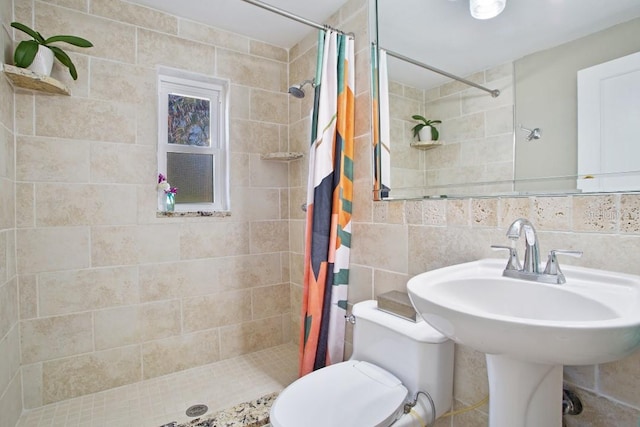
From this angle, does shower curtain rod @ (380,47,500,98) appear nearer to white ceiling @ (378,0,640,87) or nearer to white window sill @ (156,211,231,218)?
white ceiling @ (378,0,640,87)

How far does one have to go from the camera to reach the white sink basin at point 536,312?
0.63 m

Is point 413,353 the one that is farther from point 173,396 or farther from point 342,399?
point 173,396

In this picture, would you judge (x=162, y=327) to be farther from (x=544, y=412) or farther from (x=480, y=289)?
(x=544, y=412)

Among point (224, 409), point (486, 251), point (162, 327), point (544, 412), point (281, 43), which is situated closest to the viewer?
point (544, 412)

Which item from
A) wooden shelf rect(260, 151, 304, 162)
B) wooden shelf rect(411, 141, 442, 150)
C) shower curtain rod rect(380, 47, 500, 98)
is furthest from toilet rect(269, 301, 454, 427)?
wooden shelf rect(260, 151, 304, 162)

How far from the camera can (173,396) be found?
67.8 inches

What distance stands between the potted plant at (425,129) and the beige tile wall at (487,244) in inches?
12.3

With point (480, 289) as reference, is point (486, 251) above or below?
above

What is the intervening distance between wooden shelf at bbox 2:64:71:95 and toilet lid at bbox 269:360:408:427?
1.71 m

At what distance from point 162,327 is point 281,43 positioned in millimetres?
2032

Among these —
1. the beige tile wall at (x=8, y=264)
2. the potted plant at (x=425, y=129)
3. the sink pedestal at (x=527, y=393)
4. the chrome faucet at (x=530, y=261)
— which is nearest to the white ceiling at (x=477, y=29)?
the potted plant at (x=425, y=129)

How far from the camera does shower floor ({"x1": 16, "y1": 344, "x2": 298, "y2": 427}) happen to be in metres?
1.54

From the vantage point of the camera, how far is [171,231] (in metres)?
1.95

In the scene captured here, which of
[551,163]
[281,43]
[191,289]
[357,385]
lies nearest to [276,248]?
[191,289]
